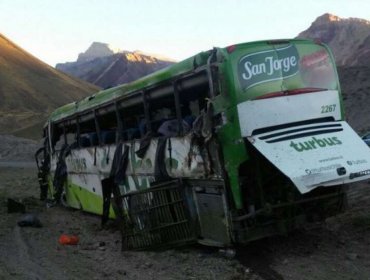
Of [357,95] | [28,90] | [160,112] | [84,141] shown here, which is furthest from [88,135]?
[28,90]

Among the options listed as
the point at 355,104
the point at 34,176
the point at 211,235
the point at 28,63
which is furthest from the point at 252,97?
the point at 28,63

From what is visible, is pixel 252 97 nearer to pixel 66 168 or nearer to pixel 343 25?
pixel 66 168

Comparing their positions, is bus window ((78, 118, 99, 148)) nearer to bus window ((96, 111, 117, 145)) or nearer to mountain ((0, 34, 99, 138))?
bus window ((96, 111, 117, 145))

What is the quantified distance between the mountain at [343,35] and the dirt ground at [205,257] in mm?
69711

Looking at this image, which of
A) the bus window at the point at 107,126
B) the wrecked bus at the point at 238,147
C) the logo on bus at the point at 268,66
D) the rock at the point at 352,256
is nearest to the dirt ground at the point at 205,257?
the rock at the point at 352,256

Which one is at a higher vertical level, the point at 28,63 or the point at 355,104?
the point at 28,63

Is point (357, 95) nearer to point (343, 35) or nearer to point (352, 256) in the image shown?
point (352, 256)

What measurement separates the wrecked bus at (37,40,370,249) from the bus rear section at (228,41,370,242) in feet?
0.05

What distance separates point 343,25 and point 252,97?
97100 millimetres

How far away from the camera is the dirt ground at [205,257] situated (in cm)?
693

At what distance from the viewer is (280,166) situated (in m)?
6.65

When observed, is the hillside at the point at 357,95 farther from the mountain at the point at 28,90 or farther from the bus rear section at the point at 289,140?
the mountain at the point at 28,90

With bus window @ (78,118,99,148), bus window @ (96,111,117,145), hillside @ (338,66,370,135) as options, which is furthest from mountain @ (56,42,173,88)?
bus window @ (96,111,117,145)

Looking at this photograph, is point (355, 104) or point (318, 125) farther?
point (355, 104)
